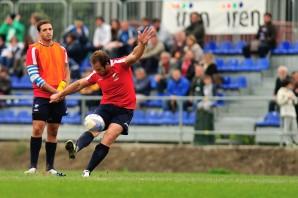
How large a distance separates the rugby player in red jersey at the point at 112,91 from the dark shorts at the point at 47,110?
0.83m

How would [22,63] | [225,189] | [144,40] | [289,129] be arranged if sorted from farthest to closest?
[22,63], [289,129], [144,40], [225,189]

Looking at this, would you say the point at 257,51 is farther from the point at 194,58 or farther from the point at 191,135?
the point at 191,135

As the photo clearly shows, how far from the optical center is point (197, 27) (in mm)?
32375

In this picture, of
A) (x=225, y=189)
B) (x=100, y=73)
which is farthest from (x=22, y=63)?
(x=225, y=189)

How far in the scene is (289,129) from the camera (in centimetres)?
2738

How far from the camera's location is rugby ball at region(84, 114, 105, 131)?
18.3m

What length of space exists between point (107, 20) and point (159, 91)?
5.33 metres

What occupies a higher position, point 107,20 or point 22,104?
point 107,20

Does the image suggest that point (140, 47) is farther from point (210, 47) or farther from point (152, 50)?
point (210, 47)

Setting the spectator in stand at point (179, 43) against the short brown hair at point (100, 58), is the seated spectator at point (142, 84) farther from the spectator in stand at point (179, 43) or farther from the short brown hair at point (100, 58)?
the short brown hair at point (100, 58)

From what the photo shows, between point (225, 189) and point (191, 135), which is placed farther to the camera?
point (191, 135)

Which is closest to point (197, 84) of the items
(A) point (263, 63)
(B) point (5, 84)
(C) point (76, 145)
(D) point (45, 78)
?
(A) point (263, 63)

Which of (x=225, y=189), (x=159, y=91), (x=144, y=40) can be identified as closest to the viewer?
(x=225, y=189)

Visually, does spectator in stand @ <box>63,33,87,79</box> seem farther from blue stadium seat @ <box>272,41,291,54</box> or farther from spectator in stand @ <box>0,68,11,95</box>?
blue stadium seat @ <box>272,41,291,54</box>
